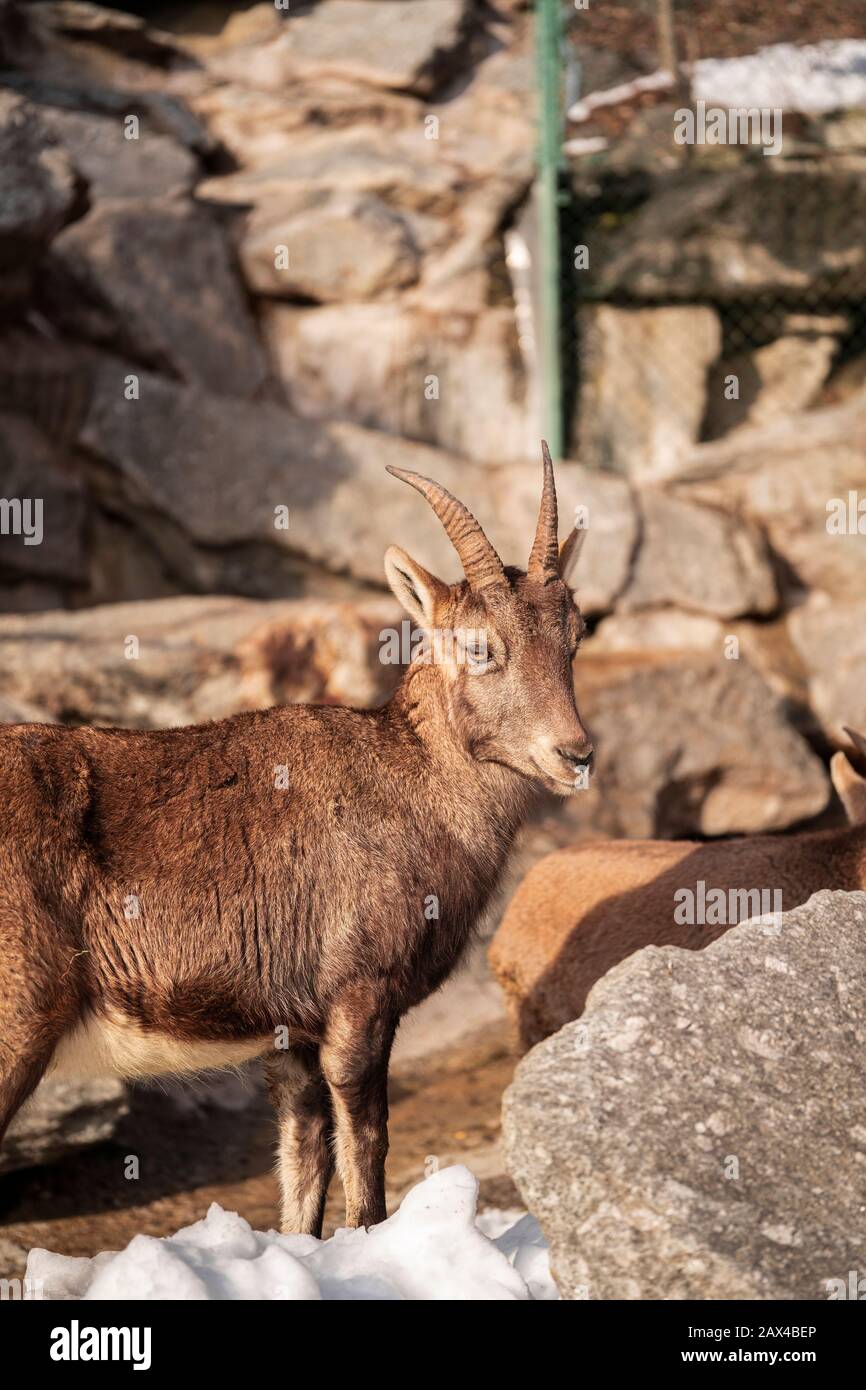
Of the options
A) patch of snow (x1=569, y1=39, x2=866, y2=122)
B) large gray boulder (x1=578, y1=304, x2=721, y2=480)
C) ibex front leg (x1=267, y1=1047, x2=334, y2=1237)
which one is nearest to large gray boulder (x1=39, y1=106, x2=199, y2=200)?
large gray boulder (x1=578, y1=304, x2=721, y2=480)

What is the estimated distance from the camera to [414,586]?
640 cm

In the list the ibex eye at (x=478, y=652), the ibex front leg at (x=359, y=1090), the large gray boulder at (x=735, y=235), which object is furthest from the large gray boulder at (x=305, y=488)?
the ibex front leg at (x=359, y=1090)

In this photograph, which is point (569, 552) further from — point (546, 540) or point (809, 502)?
point (809, 502)

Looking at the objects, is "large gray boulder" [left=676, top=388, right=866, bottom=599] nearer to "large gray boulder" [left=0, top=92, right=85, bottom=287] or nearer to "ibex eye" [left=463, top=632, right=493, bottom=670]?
"large gray boulder" [left=0, top=92, right=85, bottom=287]

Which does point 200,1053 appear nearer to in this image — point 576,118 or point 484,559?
point 484,559

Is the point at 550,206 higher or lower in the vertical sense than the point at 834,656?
higher

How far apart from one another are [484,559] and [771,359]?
34.2ft

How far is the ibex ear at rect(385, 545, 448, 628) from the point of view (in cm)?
630

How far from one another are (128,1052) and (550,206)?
10458 mm

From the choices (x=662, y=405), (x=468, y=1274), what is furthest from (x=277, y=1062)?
(x=662, y=405)

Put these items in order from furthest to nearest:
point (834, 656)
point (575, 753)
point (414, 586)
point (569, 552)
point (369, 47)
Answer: point (369, 47) < point (834, 656) < point (569, 552) < point (414, 586) < point (575, 753)

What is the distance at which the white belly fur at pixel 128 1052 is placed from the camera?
215 inches

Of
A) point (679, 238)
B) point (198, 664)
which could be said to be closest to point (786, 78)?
point (679, 238)

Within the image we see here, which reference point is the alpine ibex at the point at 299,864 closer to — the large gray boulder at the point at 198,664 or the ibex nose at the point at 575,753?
the ibex nose at the point at 575,753
